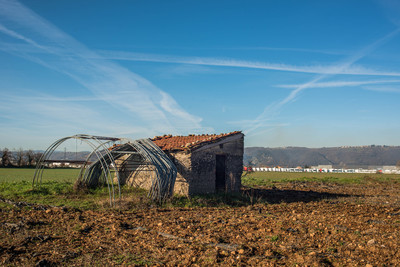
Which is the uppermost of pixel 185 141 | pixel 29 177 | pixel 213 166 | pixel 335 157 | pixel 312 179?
pixel 335 157

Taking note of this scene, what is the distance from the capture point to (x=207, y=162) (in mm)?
16766

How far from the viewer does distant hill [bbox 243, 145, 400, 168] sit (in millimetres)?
163250

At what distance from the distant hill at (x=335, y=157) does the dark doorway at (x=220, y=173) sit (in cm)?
14325

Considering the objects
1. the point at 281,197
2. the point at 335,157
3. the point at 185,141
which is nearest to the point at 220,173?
the point at 185,141

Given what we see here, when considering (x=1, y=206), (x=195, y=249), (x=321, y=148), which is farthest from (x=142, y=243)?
(x=321, y=148)

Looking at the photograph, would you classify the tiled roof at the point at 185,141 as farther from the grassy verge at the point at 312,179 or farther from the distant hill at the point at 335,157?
the distant hill at the point at 335,157

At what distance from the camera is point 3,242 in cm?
762

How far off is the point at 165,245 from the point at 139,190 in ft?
34.0

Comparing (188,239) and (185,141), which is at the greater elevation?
(185,141)

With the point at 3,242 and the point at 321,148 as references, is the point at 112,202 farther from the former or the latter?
the point at 321,148

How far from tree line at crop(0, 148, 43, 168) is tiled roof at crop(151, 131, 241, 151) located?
35.7 meters

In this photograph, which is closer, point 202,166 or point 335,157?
point 202,166

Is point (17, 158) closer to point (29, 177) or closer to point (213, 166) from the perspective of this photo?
point (29, 177)

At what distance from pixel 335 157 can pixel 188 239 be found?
18397cm
